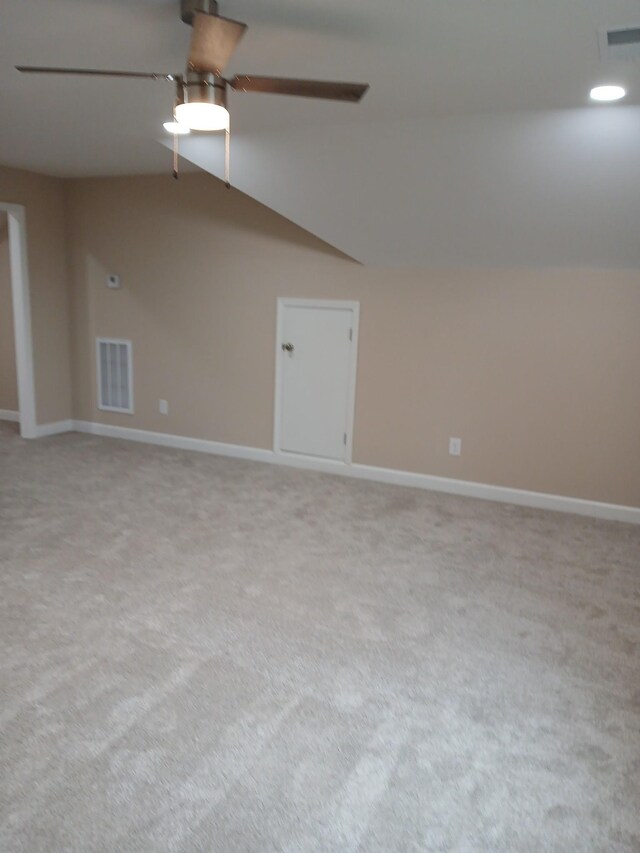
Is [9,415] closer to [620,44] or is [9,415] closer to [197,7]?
[197,7]

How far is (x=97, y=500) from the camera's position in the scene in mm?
4148

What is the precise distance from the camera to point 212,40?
1.87m

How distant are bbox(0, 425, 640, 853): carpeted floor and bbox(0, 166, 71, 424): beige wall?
1.94 metres

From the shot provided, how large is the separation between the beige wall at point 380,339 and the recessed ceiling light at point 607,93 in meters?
1.35

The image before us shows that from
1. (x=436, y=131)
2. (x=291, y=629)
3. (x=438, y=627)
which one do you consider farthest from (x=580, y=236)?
(x=291, y=629)

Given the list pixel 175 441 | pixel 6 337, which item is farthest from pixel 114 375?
pixel 6 337

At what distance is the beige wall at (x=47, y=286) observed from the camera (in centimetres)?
535

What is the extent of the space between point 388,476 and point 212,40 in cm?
338

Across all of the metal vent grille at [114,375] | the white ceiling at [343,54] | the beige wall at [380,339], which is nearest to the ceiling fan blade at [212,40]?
the white ceiling at [343,54]

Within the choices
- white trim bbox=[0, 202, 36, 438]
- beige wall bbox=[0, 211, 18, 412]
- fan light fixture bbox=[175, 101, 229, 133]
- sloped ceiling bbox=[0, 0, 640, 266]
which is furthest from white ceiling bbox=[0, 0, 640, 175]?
beige wall bbox=[0, 211, 18, 412]

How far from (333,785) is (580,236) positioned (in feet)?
10.7

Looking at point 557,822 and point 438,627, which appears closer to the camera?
point 557,822

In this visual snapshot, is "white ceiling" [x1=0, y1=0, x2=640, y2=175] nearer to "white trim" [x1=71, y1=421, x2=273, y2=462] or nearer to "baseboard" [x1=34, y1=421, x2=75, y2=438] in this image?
"white trim" [x1=71, y1=421, x2=273, y2=462]

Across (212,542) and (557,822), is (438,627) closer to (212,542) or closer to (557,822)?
(557,822)
